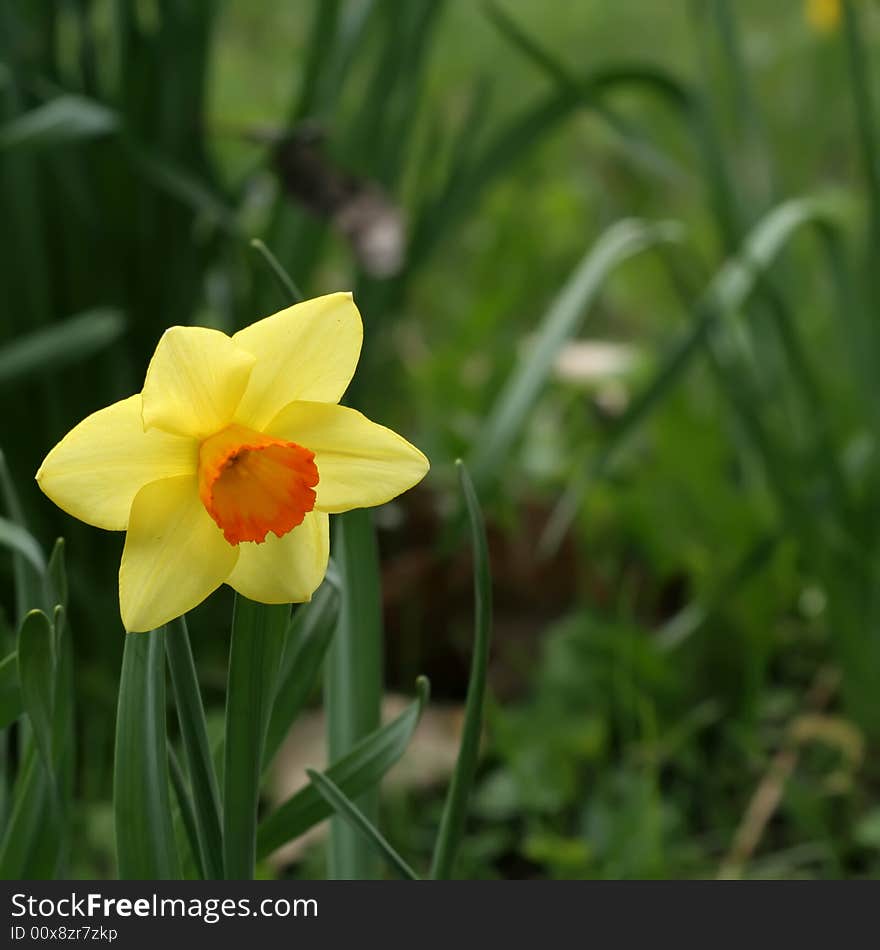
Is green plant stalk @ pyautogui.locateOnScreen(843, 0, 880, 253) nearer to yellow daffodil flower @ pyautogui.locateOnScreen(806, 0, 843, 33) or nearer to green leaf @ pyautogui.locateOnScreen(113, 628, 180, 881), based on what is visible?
green leaf @ pyautogui.locateOnScreen(113, 628, 180, 881)

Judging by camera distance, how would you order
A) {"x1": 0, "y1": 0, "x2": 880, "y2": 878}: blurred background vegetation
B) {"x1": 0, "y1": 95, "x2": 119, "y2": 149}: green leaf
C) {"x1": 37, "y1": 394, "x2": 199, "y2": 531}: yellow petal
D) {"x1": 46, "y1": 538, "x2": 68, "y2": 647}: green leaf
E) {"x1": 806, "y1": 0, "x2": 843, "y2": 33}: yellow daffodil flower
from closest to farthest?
{"x1": 37, "y1": 394, "x2": 199, "y2": 531}: yellow petal, {"x1": 46, "y1": 538, "x2": 68, "y2": 647}: green leaf, {"x1": 0, "y1": 95, "x2": 119, "y2": 149}: green leaf, {"x1": 0, "y1": 0, "x2": 880, "y2": 878}: blurred background vegetation, {"x1": 806, "y1": 0, "x2": 843, "y2": 33}: yellow daffodil flower

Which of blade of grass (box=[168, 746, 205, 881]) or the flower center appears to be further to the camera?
blade of grass (box=[168, 746, 205, 881])

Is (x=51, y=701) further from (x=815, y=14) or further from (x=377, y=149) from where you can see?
(x=815, y=14)

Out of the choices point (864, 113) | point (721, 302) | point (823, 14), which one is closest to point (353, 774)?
point (721, 302)

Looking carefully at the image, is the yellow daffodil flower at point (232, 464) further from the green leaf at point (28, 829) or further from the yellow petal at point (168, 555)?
the green leaf at point (28, 829)

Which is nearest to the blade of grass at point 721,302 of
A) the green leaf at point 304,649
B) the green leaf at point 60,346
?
the green leaf at point 60,346

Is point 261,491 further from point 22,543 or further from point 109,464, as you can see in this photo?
point 22,543

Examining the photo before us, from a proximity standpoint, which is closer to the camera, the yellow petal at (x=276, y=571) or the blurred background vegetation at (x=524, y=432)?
the yellow petal at (x=276, y=571)

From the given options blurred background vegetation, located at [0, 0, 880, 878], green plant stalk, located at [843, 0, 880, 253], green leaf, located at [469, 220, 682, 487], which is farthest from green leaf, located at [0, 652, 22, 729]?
green plant stalk, located at [843, 0, 880, 253]
